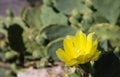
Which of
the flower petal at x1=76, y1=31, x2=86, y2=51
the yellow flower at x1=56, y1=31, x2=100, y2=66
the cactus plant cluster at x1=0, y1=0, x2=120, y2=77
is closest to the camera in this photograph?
the yellow flower at x1=56, y1=31, x2=100, y2=66

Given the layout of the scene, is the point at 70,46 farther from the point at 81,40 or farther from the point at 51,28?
the point at 51,28

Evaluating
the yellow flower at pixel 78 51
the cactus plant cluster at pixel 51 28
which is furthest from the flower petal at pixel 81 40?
the cactus plant cluster at pixel 51 28

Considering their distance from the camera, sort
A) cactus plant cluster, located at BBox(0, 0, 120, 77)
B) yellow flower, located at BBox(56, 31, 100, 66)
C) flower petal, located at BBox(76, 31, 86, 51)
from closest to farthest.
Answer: yellow flower, located at BBox(56, 31, 100, 66)
flower petal, located at BBox(76, 31, 86, 51)
cactus plant cluster, located at BBox(0, 0, 120, 77)

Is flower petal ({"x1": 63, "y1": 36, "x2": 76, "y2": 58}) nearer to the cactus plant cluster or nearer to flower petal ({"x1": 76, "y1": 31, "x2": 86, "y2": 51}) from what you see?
flower petal ({"x1": 76, "y1": 31, "x2": 86, "y2": 51})

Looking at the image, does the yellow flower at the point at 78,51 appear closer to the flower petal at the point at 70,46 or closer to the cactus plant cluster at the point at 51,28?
the flower petal at the point at 70,46

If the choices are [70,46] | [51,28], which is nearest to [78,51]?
[70,46]

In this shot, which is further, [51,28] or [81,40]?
[51,28]

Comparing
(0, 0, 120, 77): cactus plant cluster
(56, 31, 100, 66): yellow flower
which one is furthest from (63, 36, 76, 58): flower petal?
(0, 0, 120, 77): cactus plant cluster
